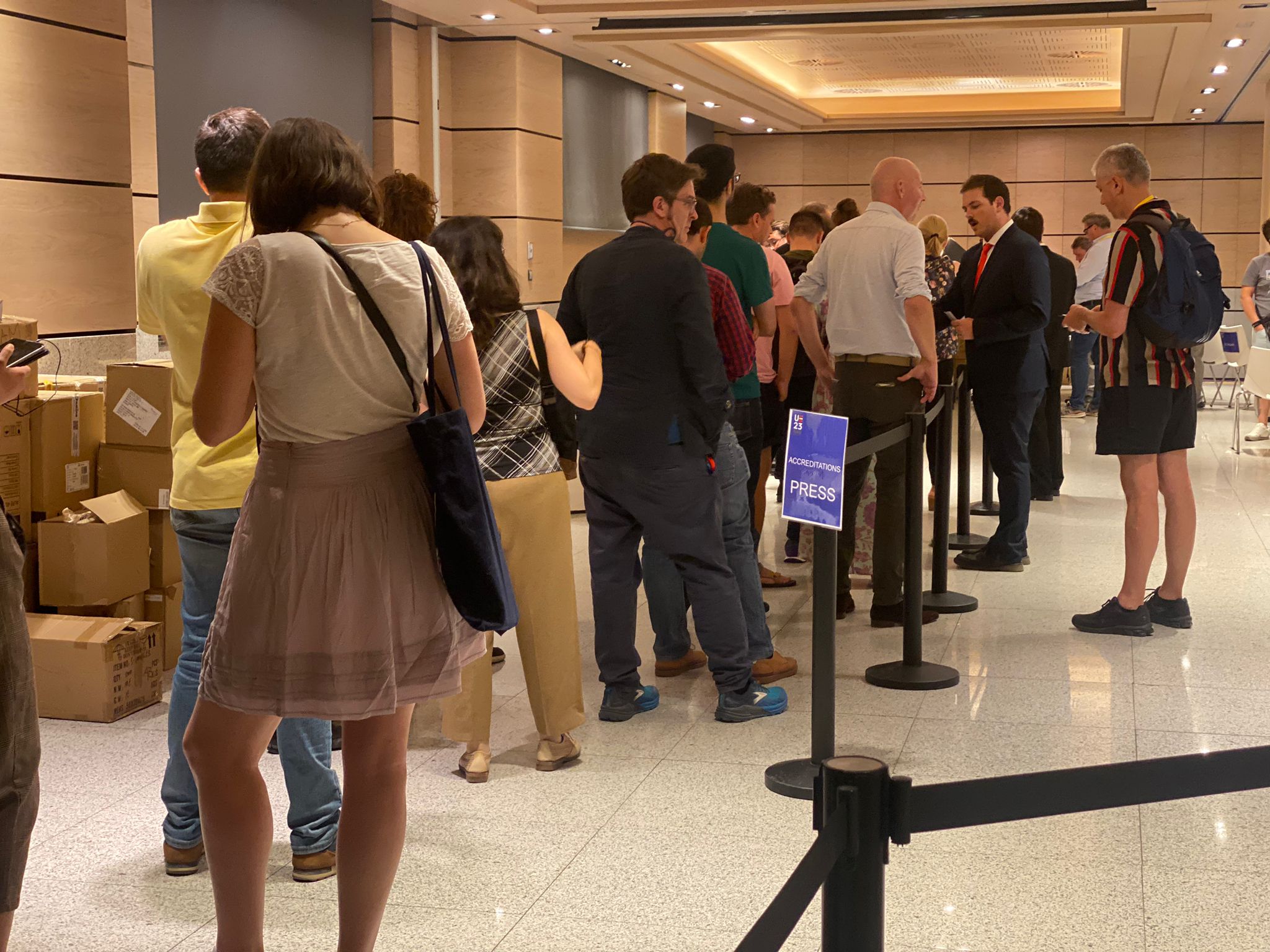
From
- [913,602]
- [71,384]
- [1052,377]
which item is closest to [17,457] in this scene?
[71,384]

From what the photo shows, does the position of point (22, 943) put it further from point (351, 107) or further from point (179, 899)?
point (351, 107)

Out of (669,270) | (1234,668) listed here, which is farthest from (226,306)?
(1234,668)

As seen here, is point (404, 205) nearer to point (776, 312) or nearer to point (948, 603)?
point (776, 312)

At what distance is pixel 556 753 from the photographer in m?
3.48

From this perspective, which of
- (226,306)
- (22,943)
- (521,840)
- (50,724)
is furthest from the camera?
(50,724)

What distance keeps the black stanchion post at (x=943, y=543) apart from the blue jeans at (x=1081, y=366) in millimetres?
6971

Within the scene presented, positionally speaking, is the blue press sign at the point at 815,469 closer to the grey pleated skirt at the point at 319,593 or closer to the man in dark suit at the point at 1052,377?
the grey pleated skirt at the point at 319,593

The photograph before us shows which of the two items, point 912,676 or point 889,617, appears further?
point 889,617

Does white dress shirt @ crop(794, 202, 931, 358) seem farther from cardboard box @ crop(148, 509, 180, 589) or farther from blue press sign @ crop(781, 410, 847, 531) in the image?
cardboard box @ crop(148, 509, 180, 589)

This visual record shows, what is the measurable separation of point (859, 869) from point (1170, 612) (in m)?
3.94

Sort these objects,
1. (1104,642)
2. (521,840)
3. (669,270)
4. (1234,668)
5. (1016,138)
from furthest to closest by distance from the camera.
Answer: (1016,138) → (1104,642) → (1234,668) → (669,270) → (521,840)

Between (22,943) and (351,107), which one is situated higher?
(351,107)

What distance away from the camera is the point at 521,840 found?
3.00 meters

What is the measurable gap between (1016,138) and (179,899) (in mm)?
15160
